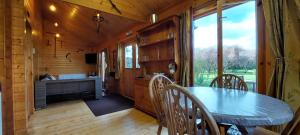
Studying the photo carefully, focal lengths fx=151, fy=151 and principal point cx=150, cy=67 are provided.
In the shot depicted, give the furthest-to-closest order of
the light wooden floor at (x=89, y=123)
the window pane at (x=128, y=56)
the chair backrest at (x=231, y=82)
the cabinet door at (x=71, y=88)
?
1. the window pane at (x=128, y=56)
2. the cabinet door at (x=71, y=88)
3. the light wooden floor at (x=89, y=123)
4. the chair backrest at (x=231, y=82)

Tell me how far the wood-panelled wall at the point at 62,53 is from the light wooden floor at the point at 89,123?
420cm

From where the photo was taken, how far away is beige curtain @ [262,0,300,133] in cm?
159

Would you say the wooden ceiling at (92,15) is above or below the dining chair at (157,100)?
above

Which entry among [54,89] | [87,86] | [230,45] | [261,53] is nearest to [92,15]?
[87,86]

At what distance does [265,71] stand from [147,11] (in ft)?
9.71

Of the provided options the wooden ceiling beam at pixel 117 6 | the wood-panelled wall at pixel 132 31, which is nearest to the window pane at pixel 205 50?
the wood-panelled wall at pixel 132 31

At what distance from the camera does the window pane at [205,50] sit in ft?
8.77

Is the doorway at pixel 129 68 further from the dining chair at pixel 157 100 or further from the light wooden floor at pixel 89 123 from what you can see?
the dining chair at pixel 157 100

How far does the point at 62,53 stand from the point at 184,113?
320 inches

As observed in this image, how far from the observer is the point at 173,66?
3104mm

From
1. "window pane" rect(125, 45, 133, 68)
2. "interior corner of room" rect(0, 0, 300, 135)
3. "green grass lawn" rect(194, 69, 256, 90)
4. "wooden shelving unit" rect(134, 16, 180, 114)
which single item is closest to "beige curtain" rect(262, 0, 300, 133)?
"interior corner of room" rect(0, 0, 300, 135)

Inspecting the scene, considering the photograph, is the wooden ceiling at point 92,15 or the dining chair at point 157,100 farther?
the wooden ceiling at point 92,15

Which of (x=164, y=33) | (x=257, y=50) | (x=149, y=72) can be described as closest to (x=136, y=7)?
(x=164, y=33)

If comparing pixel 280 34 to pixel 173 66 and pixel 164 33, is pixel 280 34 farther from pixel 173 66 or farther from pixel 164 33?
pixel 164 33
